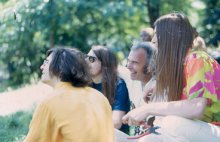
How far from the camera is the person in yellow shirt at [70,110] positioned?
3.01 m

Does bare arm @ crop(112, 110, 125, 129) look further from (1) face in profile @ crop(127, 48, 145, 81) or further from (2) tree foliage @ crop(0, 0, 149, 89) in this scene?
(2) tree foliage @ crop(0, 0, 149, 89)

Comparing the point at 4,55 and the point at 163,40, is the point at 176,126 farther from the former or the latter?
the point at 4,55

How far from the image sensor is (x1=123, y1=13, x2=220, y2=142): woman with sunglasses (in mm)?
3371

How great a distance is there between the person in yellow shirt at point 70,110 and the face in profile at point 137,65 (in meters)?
1.32

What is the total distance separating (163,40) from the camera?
3.65m

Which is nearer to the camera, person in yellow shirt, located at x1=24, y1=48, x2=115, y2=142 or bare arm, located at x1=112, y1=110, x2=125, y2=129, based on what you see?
person in yellow shirt, located at x1=24, y1=48, x2=115, y2=142

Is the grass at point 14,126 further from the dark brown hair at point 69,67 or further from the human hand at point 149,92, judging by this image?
the dark brown hair at point 69,67

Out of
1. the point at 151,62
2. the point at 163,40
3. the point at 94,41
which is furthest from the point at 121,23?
the point at 163,40

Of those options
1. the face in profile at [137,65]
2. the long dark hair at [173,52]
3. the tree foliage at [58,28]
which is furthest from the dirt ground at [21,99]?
the long dark hair at [173,52]

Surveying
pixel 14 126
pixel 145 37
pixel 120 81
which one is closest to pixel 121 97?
pixel 120 81

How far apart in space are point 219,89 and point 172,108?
33 cm

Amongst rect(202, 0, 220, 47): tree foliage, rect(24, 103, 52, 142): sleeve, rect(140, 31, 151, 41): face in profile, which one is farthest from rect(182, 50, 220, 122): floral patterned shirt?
rect(202, 0, 220, 47): tree foliage

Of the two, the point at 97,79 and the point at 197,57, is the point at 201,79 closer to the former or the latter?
the point at 197,57

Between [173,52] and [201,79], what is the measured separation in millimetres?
307
